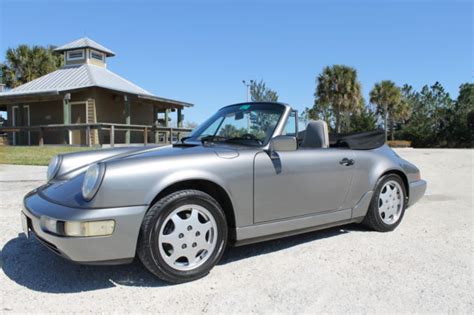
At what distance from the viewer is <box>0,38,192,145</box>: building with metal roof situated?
19219 mm

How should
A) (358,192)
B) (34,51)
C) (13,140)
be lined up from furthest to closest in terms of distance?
(34,51) < (13,140) < (358,192)

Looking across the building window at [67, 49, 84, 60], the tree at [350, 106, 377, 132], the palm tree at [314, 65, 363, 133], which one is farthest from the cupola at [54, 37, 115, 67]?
the tree at [350, 106, 377, 132]

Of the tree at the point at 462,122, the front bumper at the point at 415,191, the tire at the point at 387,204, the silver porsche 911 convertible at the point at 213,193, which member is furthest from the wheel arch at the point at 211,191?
the tree at the point at 462,122

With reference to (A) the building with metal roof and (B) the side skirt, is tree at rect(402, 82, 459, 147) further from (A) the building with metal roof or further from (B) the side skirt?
(B) the side skirt

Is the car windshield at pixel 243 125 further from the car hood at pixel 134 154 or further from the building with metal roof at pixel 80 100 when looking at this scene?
the building with metal roof at pixel 80 100

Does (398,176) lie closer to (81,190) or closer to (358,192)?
(358,192)

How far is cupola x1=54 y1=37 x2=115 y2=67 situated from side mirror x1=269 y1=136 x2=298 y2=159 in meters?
22.6

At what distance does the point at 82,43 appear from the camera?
908 inches

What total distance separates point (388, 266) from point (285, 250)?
0.87m

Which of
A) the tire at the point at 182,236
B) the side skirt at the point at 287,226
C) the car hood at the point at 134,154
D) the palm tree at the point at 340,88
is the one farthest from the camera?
the palm tree at the point at 340,88

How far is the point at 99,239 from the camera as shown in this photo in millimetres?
2439

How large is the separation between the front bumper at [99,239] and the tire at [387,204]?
8.29ft

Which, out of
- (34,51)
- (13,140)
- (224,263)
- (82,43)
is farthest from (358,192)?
(34,51)

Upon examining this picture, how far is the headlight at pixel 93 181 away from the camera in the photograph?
247 centimetres
